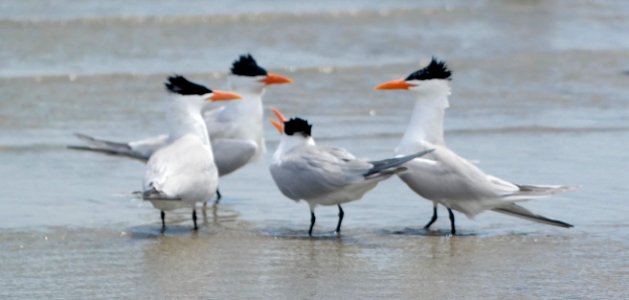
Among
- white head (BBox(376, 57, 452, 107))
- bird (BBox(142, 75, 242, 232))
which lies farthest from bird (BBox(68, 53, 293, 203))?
white head (BBox(376, 57, 452, 107))

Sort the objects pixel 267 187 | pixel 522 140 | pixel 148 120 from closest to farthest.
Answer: pixel 267 187 < pixel 522 140 < pixel 148 120

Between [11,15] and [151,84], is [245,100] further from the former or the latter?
[11,15]

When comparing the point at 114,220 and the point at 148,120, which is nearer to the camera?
the point at 114,220

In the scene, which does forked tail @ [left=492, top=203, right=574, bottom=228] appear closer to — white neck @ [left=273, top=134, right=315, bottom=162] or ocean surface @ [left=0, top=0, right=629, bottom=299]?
ocean surface @ [left=0, top=0, right=629, bottom=299]

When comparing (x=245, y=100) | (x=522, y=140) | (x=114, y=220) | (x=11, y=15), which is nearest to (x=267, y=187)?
(x=245, y=100)

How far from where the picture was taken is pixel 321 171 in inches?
230

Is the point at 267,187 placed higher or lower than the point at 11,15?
lower

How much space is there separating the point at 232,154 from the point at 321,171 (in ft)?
3.66

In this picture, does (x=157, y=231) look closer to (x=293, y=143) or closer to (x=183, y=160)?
(x=183, y=160)

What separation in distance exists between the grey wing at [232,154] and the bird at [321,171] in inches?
30.9

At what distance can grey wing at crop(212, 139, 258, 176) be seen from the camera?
6.86 meters

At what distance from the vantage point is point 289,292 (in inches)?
190

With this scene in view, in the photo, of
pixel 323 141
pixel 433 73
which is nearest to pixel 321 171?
pixel 433 73

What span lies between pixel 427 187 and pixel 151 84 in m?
4.60
